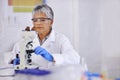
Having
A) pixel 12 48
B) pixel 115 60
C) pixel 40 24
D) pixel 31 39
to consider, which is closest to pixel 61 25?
pixel 40 24

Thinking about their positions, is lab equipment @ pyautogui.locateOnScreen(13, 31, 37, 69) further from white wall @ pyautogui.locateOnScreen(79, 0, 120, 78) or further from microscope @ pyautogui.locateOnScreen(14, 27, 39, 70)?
white wall @ pyautogui.locateOnScreen(79, 0, 120, 78)

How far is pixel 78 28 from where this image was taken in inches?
77.6

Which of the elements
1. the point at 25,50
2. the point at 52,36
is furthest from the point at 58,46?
the point at 25,50

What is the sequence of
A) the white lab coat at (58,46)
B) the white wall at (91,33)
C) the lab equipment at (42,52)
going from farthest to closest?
the white wall at (91,33) < the white lab coat at (58,46) < the lab equipment at (42,52)

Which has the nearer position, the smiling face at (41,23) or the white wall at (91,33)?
the smiling face at (41,23)

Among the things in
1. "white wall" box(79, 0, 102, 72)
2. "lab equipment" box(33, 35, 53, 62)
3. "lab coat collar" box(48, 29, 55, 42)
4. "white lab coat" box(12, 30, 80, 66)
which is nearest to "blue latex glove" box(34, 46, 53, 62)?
"lab equipment" box(33, 35, 53, 62)

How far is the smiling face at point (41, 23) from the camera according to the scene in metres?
1.75

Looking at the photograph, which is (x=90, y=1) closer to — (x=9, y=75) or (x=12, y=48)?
(x=12, y=48)

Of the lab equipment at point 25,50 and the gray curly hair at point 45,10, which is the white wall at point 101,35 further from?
the lab equipment at point 25,50

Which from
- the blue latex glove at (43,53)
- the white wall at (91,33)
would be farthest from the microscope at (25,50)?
the white wall at (91,33)

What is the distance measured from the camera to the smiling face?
1746mm

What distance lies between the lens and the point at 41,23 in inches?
69.5

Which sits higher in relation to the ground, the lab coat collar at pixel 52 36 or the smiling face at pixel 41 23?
the smiling face at pixel 41 23

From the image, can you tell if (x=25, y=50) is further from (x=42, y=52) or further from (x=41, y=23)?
(x=41, y=23)
